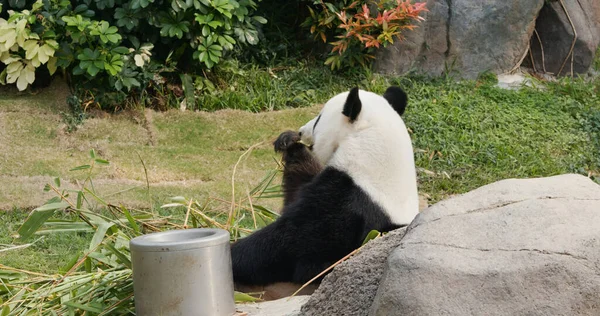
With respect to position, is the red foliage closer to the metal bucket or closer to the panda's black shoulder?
the panda's black shoulder

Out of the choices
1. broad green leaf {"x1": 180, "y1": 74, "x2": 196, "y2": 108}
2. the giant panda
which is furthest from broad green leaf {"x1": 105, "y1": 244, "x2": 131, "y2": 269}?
broad green leaf {"x1": 180, "y1": 74, "x2": 196, "y2": 108}

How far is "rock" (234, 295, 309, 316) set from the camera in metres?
2.77

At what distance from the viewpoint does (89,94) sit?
786 centimetres

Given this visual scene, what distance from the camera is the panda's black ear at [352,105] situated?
3475 millimetres

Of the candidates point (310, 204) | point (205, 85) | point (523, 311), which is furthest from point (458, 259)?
point (205, 85)

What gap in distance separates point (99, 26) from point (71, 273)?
15.0 feet

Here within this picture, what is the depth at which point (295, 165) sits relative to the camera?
3811 mm

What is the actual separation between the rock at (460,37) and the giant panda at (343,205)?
17.1 ft

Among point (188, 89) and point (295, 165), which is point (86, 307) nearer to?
point (295, 165)

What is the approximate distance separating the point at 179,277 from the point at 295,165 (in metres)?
1.24

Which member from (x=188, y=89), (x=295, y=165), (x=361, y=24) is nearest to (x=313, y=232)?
(x=295, y=165)

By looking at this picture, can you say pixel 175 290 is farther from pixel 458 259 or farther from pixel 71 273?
pixel 458 259

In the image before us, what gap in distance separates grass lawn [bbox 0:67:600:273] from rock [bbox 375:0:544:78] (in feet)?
0.91

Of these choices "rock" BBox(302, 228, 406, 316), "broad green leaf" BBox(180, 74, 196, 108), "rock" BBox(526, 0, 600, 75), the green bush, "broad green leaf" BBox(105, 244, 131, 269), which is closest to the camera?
"rock" BBox(302, 228, 406, 316)
